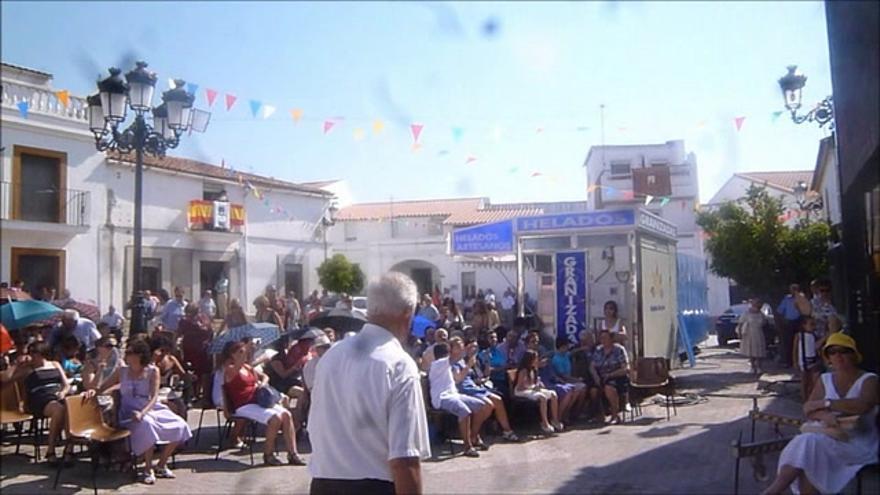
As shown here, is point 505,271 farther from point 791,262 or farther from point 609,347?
point 609,347

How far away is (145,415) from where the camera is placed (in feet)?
20.3

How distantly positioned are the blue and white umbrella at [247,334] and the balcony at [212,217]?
12.3 metres

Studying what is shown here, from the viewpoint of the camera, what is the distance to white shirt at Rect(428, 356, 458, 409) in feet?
24.1

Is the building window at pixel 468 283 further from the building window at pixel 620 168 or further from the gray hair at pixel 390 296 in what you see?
the gray hair at pixel 390 296

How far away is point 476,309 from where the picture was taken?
35.7ft

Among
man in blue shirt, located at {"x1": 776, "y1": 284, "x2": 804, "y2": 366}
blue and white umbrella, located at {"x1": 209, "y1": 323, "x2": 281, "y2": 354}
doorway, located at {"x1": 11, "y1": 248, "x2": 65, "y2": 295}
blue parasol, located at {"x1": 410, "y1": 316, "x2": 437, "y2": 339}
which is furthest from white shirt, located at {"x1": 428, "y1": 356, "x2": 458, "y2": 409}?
doorway, located at {"x1": 11, "y1": 248, "x2": 65, "y2": 295}

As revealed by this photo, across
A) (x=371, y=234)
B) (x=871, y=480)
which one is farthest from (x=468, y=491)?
(x=371, y=234)

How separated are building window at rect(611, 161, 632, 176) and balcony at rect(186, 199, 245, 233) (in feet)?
56.2

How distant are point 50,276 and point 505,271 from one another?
12.2m

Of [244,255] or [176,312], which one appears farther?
[244,255]

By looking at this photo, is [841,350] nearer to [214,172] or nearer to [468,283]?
[214,172]

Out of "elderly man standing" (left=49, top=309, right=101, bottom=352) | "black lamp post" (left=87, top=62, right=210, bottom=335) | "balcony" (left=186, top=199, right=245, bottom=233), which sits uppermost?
"balcony" (left=186, top=199, right=245, bottom=233)

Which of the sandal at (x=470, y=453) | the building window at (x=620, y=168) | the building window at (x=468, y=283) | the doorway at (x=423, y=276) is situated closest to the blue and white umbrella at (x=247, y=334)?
the sandal at (x=470, y=453)

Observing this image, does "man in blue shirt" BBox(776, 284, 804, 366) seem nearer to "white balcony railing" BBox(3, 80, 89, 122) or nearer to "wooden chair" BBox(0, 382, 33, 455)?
"wooden chair" BBox(0, 382, 33, 455)
